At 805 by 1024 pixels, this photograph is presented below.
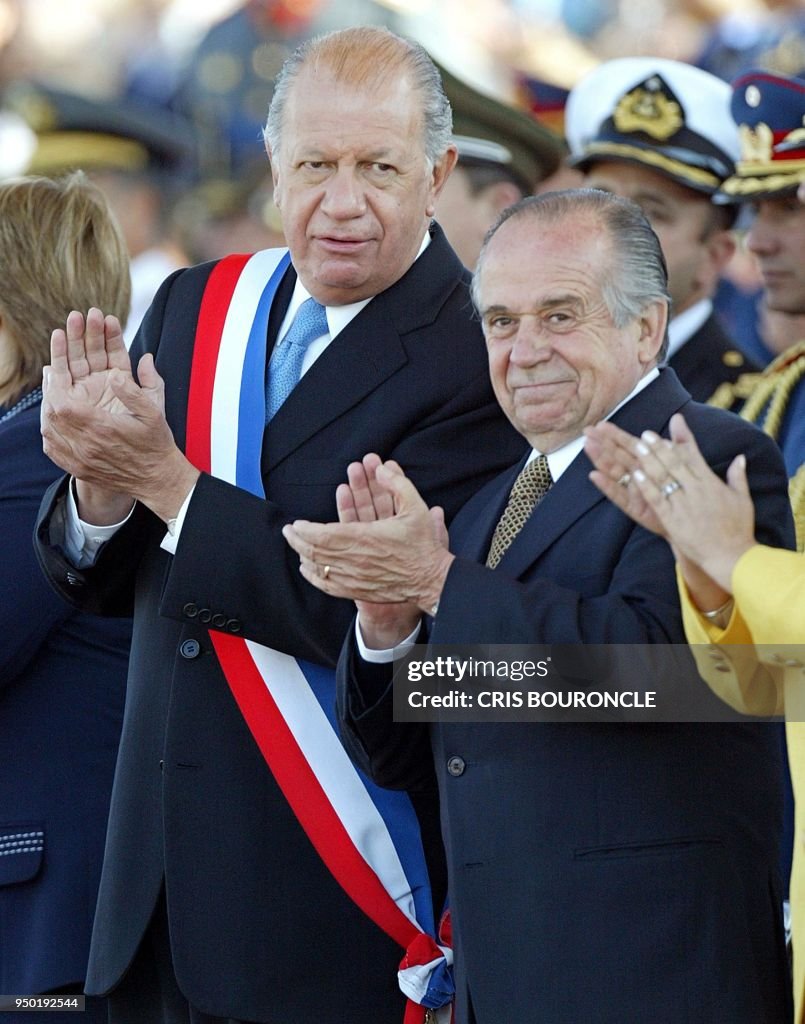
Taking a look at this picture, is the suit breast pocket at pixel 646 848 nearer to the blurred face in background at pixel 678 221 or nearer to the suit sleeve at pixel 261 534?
the suit sleeve at pixel 261 534

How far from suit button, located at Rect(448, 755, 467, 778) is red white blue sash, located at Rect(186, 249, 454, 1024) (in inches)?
16.2

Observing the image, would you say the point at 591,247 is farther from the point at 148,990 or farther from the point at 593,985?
the point at 148,990

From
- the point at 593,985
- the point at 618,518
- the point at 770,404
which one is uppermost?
the point at 770,404

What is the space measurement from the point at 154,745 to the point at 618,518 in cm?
92

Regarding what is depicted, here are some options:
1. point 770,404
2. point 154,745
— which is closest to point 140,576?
point 154,745

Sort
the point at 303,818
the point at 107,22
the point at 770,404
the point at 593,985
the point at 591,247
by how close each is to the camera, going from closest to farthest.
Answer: the point at 593,985, the point at 591,247, the point at 303,818, the point at 770,404, the point at 107,22

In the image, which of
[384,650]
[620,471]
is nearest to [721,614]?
[620,471]

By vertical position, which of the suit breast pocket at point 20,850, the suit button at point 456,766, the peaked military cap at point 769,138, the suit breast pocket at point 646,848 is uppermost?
the peaked military cap at point 769,138

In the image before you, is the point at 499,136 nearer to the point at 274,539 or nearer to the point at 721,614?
the point at 274,539

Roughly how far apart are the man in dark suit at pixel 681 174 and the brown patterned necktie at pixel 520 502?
70.5 inches

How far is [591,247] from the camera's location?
2.89 metres

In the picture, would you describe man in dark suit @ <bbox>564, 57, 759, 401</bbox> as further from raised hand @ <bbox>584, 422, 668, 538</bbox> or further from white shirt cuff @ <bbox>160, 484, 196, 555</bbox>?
raised hand @ <bbox>584, 422, 668, 538</bbox>

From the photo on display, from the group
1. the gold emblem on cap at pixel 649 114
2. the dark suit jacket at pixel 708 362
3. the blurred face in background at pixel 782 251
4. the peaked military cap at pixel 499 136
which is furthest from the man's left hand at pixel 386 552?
the peaked military cap at pixel 499 136

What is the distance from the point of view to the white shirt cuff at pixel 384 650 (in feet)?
9.45
